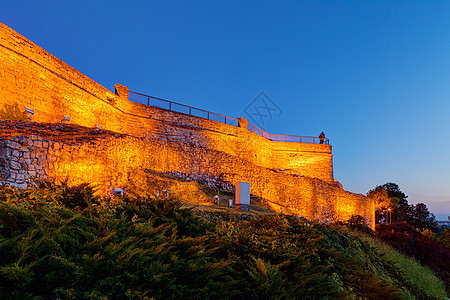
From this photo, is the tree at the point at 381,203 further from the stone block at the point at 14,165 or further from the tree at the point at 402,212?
the stone block at the point at 14,165

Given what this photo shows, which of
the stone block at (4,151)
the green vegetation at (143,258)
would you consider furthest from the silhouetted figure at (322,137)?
the stone block at (4,151)

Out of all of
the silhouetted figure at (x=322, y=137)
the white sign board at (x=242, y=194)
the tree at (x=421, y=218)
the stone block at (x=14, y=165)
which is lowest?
the tree at (x=421, y=218)

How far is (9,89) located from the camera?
489 inches

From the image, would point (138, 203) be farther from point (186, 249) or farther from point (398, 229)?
point (398, 229)

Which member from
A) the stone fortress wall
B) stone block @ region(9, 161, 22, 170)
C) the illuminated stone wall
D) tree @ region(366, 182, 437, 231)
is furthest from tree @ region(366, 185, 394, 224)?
stone block @ region(9, 161, 22, 170)

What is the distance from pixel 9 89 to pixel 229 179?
40.5 feet

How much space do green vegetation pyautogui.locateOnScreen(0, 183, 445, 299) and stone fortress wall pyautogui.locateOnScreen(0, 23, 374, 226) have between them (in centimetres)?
397

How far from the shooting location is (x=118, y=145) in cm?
1245

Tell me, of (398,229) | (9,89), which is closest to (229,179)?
(398,229)

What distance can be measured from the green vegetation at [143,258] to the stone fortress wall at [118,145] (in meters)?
3.97

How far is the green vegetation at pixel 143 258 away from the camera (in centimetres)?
268

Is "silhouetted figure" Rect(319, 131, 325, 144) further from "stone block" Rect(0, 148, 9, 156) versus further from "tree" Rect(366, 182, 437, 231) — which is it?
"stone block" Rect(0, 148, 9, 156)

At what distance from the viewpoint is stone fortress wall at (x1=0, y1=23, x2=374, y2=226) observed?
29.8 feet

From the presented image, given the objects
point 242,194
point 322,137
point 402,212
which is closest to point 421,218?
point 402,212
